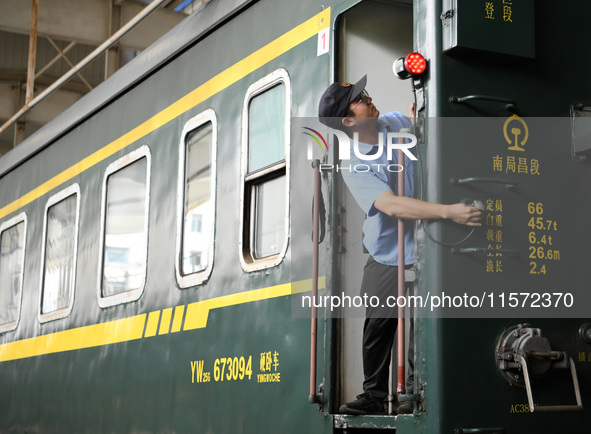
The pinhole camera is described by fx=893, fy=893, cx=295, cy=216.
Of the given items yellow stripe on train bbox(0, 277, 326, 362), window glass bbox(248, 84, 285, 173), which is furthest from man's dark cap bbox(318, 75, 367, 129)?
yellow stripe on train bbox(0, 277, 326, 362)

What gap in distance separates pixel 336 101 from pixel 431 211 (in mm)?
731

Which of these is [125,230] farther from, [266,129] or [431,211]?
[431,211]

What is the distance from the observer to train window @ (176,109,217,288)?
200 inches

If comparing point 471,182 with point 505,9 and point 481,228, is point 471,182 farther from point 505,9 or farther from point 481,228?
point 505,9

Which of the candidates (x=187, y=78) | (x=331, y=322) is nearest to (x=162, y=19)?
(x=187, y=78)

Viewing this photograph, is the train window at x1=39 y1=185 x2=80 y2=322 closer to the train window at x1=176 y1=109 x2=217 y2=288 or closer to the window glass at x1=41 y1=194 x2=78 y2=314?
the window glass at x1=41 y1=194 x2=78 y2=314

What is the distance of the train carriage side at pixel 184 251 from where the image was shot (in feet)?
14.5

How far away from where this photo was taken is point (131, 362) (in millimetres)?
5754

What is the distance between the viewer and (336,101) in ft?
12.8

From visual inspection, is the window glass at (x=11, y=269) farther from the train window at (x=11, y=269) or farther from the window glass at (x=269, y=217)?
the window glass at (x=269, y=217)

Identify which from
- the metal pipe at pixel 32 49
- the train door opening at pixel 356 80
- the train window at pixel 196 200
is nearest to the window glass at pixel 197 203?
the train window at pixel 196 200

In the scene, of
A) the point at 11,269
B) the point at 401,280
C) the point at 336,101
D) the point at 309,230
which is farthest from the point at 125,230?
the point at 401,280

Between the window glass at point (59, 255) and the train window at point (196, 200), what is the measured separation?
6.22ft

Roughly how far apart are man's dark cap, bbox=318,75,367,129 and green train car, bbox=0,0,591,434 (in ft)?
0.58
